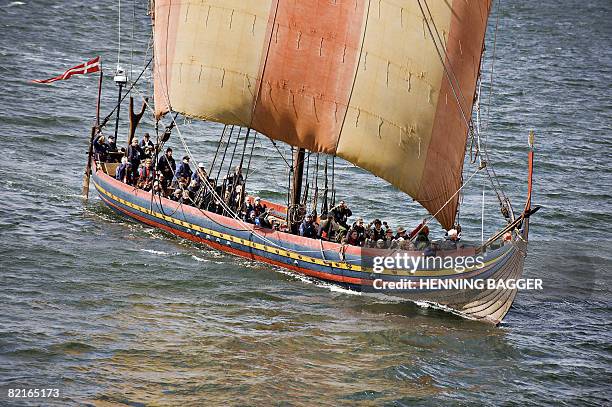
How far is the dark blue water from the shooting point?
2784 centimetres

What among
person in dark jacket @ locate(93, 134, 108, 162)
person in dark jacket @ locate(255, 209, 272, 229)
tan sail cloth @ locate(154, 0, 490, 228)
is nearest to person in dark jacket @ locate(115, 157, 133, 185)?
person in dark jacket @ locate(93, 134, 108, 162)

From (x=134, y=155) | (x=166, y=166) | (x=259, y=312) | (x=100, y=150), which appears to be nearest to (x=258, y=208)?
(x=166, y=166)

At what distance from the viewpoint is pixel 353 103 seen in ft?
114

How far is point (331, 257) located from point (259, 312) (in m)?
3.11

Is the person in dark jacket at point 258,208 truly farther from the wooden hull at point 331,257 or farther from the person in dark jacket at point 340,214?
the person in dark jacket at point 340,214

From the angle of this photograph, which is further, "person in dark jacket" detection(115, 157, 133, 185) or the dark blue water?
"person in dark jacket" detection(115, 157, 133, 185)

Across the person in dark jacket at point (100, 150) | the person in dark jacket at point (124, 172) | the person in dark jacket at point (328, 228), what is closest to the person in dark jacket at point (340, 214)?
the person in dark jacket at point (328, 228)

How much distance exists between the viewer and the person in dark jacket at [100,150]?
42.7m

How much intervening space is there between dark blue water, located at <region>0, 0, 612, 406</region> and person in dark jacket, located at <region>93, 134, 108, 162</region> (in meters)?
1.68

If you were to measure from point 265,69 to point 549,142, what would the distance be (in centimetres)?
2382

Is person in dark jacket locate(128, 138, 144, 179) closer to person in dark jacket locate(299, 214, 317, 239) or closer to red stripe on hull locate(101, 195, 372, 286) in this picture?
red stripe on hull locate(101, 195, 372, 286)

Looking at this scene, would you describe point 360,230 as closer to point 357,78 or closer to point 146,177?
point 357,78

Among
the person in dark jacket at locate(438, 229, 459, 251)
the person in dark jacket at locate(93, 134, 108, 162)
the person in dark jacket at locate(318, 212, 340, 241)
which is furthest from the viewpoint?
the person in dark jacket at locate(93, 134, 108, 162)

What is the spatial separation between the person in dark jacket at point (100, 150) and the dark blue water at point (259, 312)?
1681 mm
